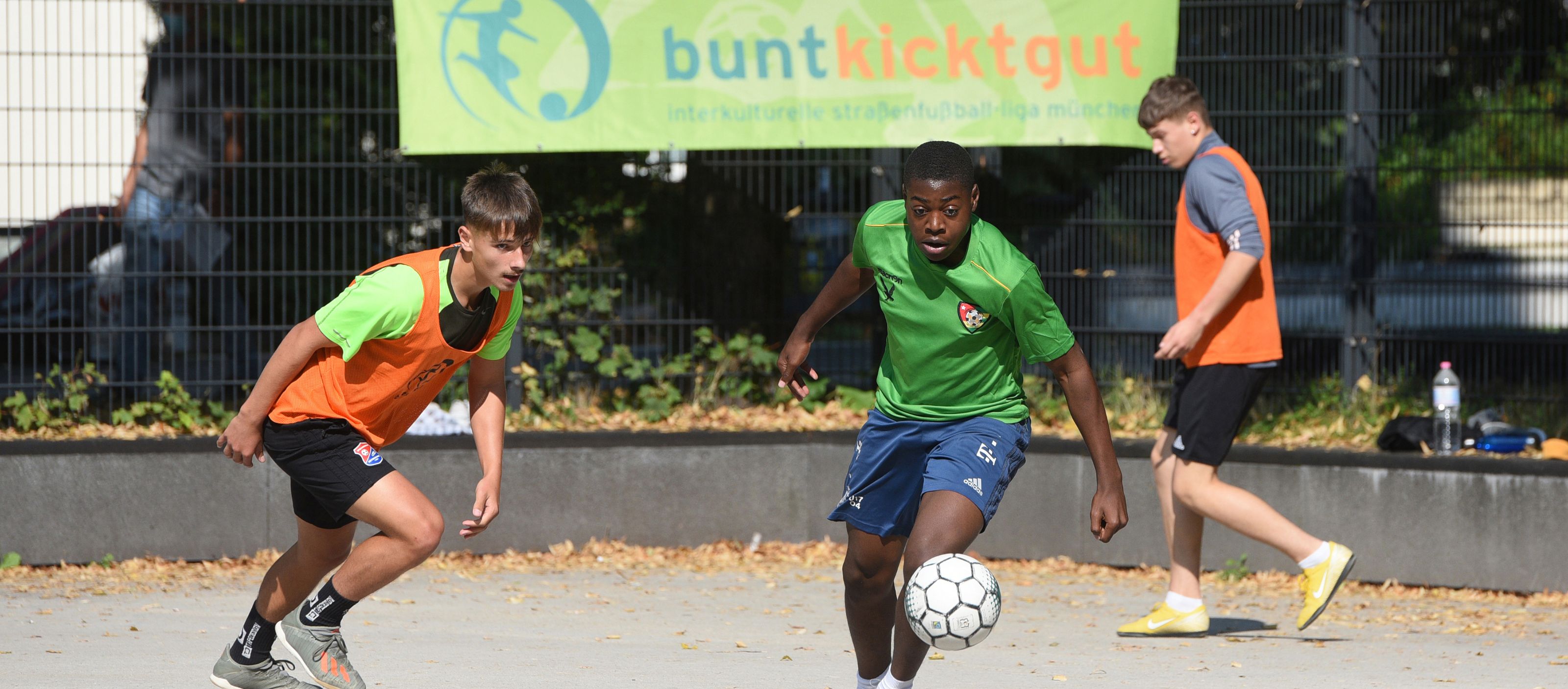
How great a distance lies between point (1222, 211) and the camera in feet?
19.2

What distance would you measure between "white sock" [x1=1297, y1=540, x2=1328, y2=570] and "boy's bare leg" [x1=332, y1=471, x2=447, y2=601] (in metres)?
3.27

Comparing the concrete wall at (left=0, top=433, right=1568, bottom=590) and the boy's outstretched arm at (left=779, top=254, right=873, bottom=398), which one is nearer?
the boy's outstretched arm at (left=779, top=254, right=873, bottom=398)

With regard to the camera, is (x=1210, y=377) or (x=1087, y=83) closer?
(x=1210, y=377)

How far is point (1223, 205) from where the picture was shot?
586cm

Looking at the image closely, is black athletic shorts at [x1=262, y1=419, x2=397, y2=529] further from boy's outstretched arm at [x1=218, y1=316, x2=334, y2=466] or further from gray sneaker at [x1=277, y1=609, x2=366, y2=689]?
gray sneaker at [x1=277, y1=609, x2=366, y2=689]

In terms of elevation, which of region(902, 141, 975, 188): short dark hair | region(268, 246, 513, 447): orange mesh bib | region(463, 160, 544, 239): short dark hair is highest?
region(902, 141, 975, 188): short dark hair

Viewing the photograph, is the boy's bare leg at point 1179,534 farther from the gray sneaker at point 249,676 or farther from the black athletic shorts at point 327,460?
the gray sneaker at point 249,676

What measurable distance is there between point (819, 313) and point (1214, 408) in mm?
1863

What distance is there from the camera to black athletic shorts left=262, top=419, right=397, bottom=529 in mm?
4602

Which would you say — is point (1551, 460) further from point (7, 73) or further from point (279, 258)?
point (7, 73)

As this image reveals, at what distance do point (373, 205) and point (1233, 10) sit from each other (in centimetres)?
487

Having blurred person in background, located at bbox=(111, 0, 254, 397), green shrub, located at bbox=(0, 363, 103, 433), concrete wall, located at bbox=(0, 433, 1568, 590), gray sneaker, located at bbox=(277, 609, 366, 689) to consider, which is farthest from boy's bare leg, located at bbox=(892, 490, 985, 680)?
green shrub, located at bbox=(0, 363, 103, 433)

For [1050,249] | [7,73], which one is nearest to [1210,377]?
[1050,249]

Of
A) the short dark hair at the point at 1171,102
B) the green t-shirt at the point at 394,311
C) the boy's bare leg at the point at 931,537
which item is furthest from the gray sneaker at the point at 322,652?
the short dark hair at the point at 1171,102
